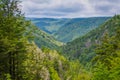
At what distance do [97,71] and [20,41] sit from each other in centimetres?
1166

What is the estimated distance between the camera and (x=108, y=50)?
46.2 m

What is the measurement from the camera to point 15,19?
1176 inches

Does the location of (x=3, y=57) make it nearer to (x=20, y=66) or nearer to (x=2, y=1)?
(x=20, y=66)

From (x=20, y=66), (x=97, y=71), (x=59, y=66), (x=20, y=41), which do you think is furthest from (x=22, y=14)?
(x=59, y=66)

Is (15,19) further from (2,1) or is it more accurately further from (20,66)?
(20,66)

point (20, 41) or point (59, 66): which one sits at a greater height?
point (20, 41)

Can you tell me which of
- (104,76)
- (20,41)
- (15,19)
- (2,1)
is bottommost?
(104,76)

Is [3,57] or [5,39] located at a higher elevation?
[5,39]

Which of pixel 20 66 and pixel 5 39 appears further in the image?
pixel 20 66

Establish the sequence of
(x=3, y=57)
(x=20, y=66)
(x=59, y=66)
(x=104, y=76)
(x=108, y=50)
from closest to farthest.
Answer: (x=3, y=57)
(x=20, y=66)
(x=104, y=76)
(x=108, y=50)
(x=59, y=66)

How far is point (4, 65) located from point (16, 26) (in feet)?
A: 13.5

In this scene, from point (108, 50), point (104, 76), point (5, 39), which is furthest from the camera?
point (108, 50)

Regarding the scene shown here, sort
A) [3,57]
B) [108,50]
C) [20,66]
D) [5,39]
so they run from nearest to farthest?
[5,39] < [3,57] < [20,66] < [108,50]

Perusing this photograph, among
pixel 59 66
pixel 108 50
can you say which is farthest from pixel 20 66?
pixel 59 66
